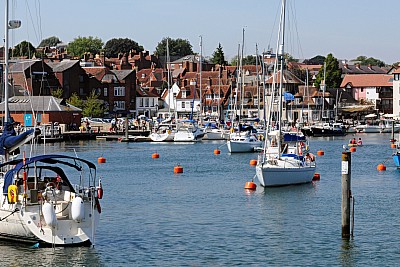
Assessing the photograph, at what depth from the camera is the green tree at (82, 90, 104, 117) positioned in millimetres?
141875

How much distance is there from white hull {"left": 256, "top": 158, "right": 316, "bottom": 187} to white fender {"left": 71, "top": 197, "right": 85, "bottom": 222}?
72.5 ft

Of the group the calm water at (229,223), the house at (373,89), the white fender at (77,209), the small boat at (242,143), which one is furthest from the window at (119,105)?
the white fender at (77,209)

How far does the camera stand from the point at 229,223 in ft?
133

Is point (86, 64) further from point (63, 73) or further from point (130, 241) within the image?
point (130, 241)

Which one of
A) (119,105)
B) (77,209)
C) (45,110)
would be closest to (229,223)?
(77,209)

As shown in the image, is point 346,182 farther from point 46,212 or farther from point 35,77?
point 35,77

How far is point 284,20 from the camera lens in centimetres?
5691

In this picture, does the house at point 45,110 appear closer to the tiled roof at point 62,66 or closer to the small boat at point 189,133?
the tiled roof at point 62,66

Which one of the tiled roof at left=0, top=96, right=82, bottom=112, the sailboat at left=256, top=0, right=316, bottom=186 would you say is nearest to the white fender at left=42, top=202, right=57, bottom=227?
the sailboat at left=256, top=0, right=316, bottom=186

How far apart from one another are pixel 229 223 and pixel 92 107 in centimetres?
10409

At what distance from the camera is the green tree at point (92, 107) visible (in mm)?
141875

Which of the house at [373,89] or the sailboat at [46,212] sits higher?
the house at [373,89]

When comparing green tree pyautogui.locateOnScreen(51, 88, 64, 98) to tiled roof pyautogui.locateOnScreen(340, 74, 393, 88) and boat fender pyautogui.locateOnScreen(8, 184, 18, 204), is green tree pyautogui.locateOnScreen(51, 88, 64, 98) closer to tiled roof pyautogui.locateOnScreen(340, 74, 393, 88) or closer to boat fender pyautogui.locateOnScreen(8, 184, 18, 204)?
tiled roof pyautogui.locateOnScreen(340, 74, 393, 88)

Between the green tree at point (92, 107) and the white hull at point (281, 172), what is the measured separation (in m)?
91.4
